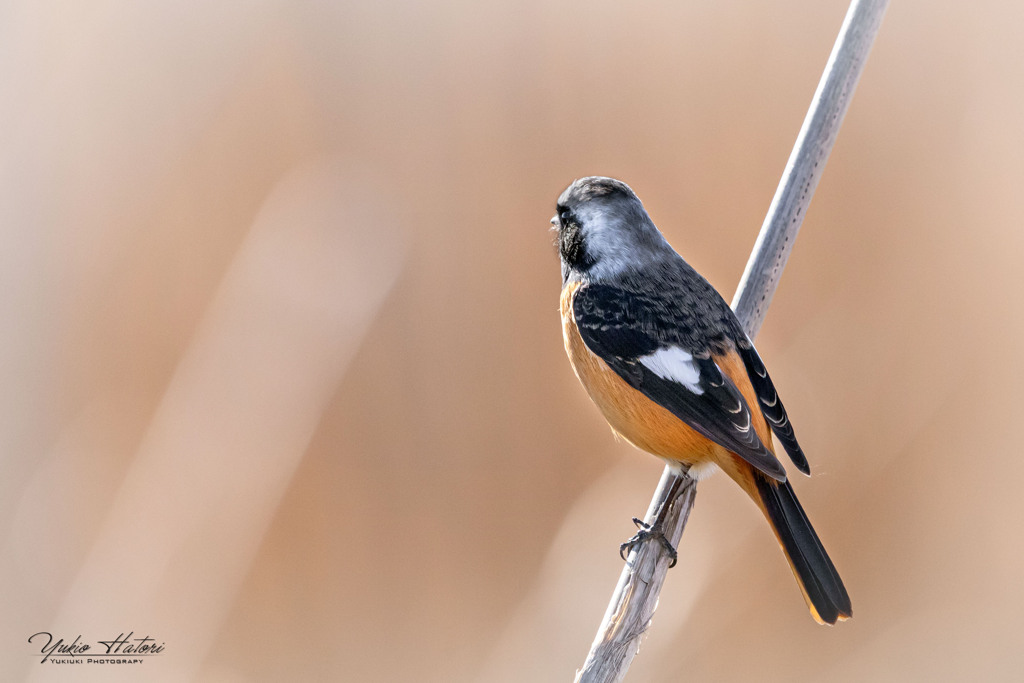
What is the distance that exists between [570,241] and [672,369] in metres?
0.55

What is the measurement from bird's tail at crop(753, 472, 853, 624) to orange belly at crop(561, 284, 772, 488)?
0.31 ft

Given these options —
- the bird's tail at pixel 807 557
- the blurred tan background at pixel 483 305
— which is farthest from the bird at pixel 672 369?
the blurred tan background at pixel 483 305

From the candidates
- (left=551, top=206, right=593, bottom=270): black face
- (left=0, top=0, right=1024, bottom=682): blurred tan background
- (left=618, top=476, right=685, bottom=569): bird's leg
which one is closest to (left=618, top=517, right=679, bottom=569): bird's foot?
(left=618, top=476, right=685, bottom=569): bird's leg

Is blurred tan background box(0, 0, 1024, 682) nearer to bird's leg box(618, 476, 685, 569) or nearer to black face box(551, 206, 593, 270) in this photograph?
bird's leg box(618, 476, 685, 569)

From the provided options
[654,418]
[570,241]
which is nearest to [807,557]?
[654,418]

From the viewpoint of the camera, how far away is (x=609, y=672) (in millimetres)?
1753

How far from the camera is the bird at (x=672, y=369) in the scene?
2.13 m

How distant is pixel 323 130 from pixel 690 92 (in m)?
1.35

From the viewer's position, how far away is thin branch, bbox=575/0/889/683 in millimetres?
1828

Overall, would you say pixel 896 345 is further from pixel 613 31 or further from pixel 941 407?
pixel 613 31

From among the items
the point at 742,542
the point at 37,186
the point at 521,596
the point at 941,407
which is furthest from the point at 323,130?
the point at 941,407

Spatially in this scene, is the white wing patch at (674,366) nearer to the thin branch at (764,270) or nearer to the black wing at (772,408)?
the black wing at (772,408)

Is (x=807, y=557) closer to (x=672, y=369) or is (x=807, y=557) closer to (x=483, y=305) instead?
(x=672, y=369)

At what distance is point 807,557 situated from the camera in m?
2.10
